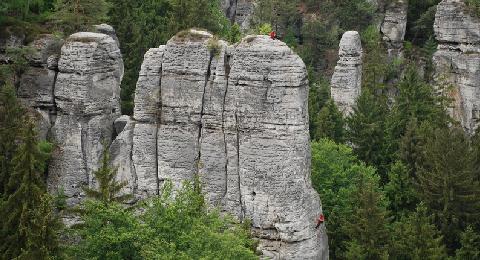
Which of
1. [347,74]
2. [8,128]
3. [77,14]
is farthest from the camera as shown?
[347,74]

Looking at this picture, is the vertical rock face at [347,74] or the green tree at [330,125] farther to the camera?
the vertical rock face at [347,74]

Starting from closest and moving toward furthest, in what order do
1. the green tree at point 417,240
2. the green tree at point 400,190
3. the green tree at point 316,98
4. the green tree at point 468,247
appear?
the green tree at point 417,240 < the green tree at point 468,247 < the green tree at point 400,190 < the green tree at point 316,98

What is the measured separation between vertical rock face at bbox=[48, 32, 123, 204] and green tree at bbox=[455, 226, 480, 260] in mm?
17693

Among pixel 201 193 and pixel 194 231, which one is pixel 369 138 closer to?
pixel 201 193

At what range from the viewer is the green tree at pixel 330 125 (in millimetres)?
48250

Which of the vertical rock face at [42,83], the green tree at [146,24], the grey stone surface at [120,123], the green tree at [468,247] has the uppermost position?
the green tree at [146,24]

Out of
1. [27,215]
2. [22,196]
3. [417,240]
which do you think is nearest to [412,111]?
[417,240]

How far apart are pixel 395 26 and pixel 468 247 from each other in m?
38.8

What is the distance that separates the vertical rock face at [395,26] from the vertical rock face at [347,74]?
13876 millimetres

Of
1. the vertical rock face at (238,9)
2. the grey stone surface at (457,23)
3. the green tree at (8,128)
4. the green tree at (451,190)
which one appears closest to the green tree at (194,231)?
the green tree at (8,128)

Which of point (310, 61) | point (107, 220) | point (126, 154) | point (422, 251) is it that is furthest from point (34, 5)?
point (310, 61)

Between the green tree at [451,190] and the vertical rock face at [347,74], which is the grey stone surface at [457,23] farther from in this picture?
the green tree at [451,190]

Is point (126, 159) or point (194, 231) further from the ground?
point (126, 159)

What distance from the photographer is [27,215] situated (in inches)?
1098
